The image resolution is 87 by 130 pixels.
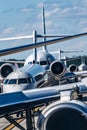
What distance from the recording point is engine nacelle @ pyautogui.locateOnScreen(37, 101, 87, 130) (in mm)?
8133

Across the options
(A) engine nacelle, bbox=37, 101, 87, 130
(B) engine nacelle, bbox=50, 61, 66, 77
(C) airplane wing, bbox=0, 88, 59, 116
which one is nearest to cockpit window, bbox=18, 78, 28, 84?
(B) engine nacelle, bbox=50, 61, 66, 77

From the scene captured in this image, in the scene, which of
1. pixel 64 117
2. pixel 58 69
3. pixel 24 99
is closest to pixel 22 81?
pixel 58 69

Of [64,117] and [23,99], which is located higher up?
[23,99]

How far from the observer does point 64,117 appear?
8.20 metres

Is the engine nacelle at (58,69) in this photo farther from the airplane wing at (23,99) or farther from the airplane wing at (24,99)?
the airplane wing at (23,99)

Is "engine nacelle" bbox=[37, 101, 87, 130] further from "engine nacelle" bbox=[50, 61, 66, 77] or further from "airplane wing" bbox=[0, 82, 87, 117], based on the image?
"engine nacelle" bbox=[50, 61, 66, 77]

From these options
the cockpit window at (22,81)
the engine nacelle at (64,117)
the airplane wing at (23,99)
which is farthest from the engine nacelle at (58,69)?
the engine nacelle at (64,117)

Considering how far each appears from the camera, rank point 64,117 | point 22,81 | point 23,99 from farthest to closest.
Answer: point 22,81 < point 23,99 < point 64,117

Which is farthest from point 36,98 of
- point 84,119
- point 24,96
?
point 84,119

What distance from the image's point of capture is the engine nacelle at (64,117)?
813 centimetres

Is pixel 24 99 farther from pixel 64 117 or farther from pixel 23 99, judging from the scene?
pixel 64 117

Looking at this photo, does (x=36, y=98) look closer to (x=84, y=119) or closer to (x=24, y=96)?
(x=24, y=96)

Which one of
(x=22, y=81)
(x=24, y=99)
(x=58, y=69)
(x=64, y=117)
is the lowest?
(x=64, y=117)

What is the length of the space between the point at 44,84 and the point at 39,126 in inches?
1464
